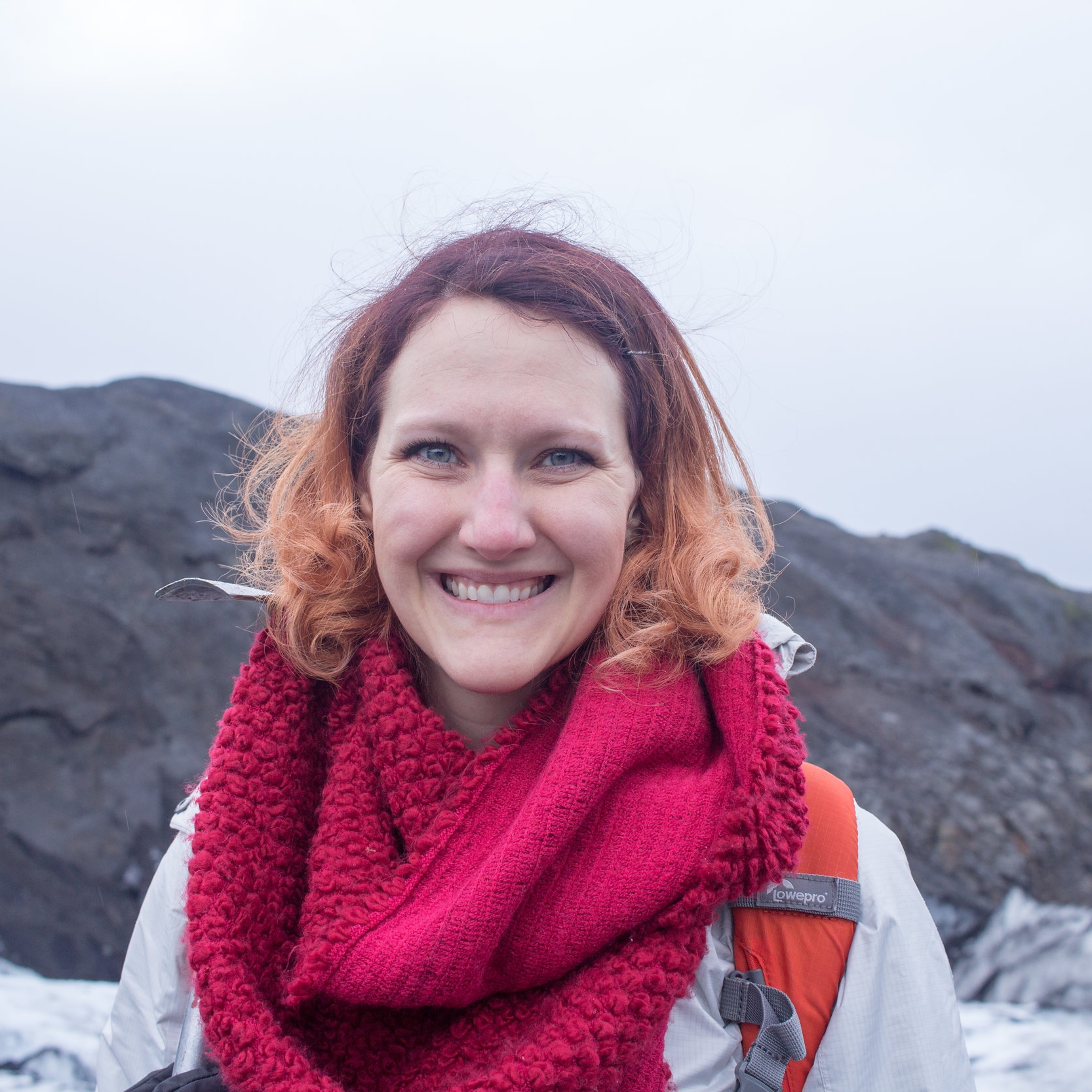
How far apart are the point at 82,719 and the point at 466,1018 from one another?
3.39 m

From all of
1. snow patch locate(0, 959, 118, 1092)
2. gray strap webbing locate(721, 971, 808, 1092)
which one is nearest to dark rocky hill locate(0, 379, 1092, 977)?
snow patch locate(0, 959, 118, 1092)

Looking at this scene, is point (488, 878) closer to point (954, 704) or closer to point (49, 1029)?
point (49, 1029)

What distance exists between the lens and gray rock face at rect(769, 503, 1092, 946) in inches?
144

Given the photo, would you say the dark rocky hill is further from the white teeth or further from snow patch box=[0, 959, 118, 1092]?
the white teeth

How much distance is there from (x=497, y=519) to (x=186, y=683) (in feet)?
11.4

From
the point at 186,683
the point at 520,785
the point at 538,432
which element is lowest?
the point at 186,683

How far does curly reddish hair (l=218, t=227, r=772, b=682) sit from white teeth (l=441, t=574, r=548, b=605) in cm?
16

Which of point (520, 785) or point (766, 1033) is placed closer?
point (766, 1033)

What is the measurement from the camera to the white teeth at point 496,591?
132cm

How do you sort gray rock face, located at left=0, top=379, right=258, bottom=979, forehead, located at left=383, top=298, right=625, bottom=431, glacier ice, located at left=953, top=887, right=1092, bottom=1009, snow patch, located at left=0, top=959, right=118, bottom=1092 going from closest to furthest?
forehead, located at left=383, top=298, right=625, bottom=431
snow patch, located at left=0, top=959, right=118, bottom=1092
glacier ice, located at left=953, top=887, right=1092, bottom=1009
gray rock face, located at left=0, top=379, right=258, bottom=979

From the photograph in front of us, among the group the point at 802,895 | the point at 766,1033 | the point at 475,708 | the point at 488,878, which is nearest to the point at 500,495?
the point at 475,708

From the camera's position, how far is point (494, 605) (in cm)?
132

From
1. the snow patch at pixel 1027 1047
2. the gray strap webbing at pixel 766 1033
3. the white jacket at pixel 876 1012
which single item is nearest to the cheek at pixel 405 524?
the white jacket at pixel 876 1012

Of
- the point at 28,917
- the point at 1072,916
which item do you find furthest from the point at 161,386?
the point at 1072,916
